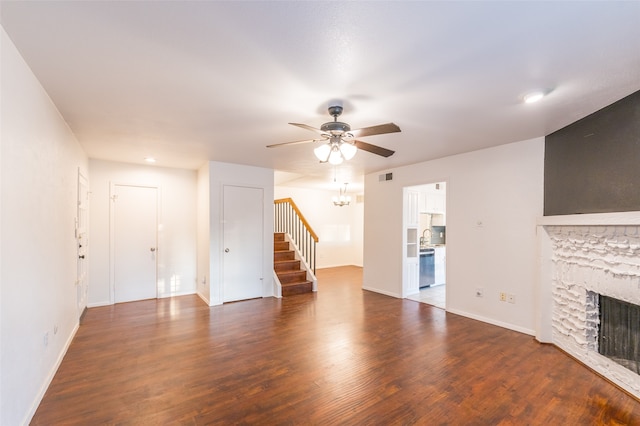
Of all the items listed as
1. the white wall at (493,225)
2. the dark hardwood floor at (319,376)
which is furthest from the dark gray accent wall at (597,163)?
the dark hardwood floor at (319,376)

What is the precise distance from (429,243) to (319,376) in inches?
210

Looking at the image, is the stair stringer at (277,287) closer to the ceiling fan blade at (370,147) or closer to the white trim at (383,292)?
the white trim at (383,292)

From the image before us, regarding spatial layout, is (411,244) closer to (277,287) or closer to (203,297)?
(277,287)

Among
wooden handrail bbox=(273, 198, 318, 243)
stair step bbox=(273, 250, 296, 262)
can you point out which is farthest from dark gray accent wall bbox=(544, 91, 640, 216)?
stair step bbox=(273, 250, 296, 262)

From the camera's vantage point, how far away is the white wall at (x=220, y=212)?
Result: 5109 millimetres

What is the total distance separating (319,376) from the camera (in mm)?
2721

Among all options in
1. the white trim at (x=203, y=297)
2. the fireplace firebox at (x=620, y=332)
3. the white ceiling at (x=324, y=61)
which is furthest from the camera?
the white trim at (x=203, y=297)

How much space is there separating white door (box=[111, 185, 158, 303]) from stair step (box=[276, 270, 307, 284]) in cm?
243

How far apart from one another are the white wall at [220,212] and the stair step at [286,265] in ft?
1.86

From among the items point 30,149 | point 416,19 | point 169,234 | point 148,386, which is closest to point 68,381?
point 148,386

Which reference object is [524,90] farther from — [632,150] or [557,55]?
[632,150]

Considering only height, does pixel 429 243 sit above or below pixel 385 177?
below

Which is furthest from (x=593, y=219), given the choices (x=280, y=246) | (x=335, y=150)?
(x=280, y=246)

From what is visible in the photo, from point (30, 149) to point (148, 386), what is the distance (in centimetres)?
217
